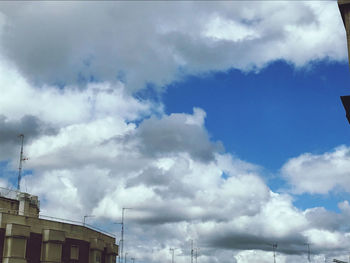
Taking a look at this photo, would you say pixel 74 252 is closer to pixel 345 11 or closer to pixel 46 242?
pixel 46 242

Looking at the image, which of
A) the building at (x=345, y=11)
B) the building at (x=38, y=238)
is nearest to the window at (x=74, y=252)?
the building at (x=38, y=238)

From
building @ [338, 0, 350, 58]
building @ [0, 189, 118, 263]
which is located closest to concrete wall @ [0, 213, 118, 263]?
building @ [0, 189, 118, 263]

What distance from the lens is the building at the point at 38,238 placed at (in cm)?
5378

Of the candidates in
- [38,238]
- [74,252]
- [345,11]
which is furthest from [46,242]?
[345,11]

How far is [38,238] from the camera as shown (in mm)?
57250

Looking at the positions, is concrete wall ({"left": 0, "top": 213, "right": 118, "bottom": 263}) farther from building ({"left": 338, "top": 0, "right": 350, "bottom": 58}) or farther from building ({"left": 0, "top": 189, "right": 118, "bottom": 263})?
building ({"left": 338, "top": 0, "right": 350, "bottom": 58})

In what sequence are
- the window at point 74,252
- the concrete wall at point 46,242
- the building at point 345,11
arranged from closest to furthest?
the building at point 345,11
the concrete wall at point 46,242
the window at point 74,252

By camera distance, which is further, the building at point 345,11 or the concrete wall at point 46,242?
the concrete wall at point 46,242

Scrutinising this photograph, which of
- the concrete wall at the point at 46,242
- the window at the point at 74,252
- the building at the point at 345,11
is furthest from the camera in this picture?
the window at the point at 74,252

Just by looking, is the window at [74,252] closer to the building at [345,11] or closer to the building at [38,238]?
the building at [38,238]

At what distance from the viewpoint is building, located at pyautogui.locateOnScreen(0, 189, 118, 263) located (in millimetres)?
53781

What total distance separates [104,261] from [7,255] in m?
19.6

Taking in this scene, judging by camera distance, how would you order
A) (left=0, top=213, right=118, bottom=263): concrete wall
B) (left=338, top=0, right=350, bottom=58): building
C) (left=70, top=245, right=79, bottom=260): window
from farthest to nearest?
(left=70, top=245, right=79, bottom=260): window → (left=0, top=213, right=118, bottom=263): concrete wall → (left=338, top=0, right=350, bottom=58): building

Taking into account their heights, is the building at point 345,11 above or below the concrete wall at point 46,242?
above
